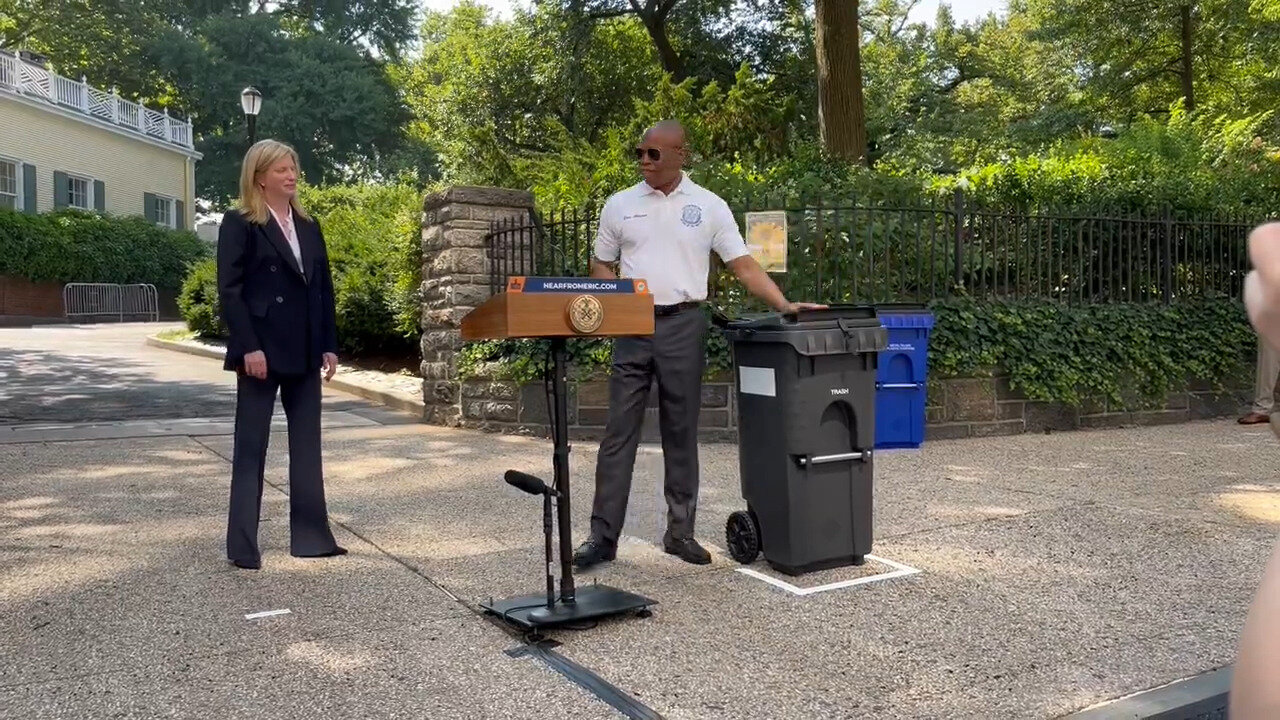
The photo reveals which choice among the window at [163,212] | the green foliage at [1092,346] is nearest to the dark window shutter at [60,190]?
the window at [163,212]

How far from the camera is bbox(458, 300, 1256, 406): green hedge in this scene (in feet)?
29.8

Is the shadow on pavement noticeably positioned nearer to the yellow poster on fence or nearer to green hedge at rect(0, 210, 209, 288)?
the yellow poster on fence

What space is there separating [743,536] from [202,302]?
17.3 metres

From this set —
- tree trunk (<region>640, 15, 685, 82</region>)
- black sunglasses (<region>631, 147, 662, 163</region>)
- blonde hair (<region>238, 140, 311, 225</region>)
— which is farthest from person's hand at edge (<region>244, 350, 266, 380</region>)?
tree trunk (<region>640, 15, 685, 82</region>)

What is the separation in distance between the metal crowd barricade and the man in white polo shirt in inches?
1151

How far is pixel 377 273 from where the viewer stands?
13773mm

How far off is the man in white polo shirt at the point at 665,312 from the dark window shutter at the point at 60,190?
31.4 meters

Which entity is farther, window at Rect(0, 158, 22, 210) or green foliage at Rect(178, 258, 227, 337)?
window at Rect(0, 158, 22, 210)

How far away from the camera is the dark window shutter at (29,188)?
3011 cm

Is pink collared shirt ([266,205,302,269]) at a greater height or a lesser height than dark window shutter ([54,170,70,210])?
lesser

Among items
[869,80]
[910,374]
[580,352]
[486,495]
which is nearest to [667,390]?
[910,374]

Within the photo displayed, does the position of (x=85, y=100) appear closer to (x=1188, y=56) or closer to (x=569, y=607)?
(x=1188, y=56)

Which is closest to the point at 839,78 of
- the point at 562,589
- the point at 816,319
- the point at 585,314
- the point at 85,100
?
the point at 816,319

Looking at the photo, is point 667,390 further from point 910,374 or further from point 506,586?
point 910,374
